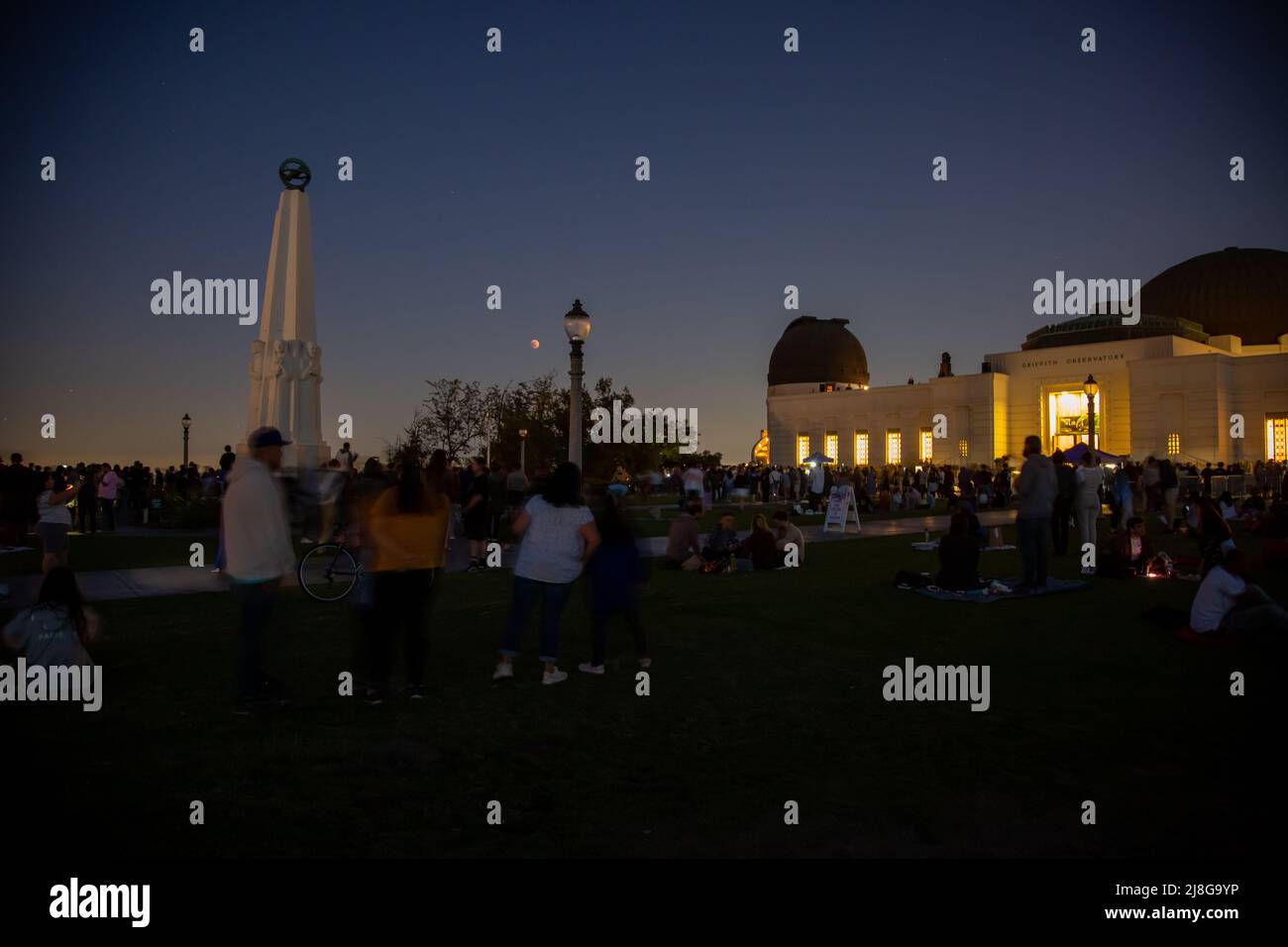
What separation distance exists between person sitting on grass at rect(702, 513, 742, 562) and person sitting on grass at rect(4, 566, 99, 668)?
9294mm

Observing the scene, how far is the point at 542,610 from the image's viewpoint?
6.82 metres

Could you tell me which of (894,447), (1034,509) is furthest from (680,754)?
(894,447)

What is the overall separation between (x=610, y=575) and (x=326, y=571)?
5509 millimetres

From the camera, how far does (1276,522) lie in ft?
47.2

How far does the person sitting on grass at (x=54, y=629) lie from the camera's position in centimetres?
641

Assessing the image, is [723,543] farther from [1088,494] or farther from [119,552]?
[119,552]

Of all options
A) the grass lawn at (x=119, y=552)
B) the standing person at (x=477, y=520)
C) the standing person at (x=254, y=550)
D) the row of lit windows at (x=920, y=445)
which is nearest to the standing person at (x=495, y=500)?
the standing person at (x=477, y=520)

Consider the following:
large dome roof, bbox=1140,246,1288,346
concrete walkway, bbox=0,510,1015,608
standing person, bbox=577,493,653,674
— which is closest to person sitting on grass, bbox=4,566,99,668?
standing person, bbox=577,493,653,674

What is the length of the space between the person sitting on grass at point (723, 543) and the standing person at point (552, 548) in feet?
24.8

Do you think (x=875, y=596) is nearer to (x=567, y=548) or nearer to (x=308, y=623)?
(x=567, y=548)

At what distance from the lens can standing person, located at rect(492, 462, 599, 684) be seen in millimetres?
6773

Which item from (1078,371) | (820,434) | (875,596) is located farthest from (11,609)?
(820,434)

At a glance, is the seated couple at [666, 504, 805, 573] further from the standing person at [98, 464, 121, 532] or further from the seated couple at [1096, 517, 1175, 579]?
the standing person at [98, 464, 121, 532]

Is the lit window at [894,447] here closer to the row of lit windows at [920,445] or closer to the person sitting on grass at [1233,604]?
the row of lit windows at [920,445]
